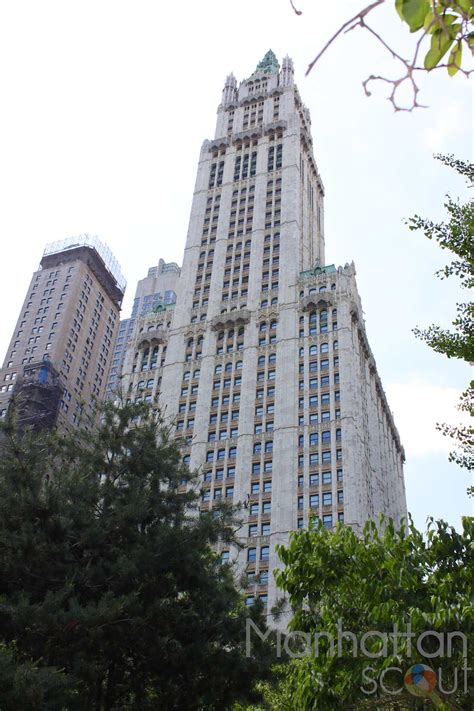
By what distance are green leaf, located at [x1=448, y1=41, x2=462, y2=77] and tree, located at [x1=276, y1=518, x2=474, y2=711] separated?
1049 centimetres

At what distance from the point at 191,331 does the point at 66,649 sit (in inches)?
2455

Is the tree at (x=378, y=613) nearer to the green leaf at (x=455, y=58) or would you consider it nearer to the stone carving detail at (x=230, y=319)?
the green leaf at (x=455, y=58)

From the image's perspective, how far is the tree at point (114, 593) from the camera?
17.2 m

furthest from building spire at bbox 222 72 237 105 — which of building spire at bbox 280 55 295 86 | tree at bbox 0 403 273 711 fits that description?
tree at bbox 0 403 273 711

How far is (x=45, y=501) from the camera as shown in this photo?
62.5ft

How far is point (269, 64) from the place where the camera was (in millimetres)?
110562

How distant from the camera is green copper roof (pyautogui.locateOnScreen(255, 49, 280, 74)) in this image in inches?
4239

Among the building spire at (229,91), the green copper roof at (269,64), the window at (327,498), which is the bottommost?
the window at (327,498)

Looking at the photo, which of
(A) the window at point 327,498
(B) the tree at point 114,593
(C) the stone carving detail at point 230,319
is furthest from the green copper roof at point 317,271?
(B) the tree at point 114,593

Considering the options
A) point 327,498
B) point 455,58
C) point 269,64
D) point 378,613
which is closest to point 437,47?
point 455,58

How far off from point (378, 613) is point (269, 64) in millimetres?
110433

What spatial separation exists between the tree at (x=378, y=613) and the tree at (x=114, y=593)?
4.31 m

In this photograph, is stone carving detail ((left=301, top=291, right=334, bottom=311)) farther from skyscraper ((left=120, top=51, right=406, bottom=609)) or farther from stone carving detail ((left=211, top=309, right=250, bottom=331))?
stone carving detail ((left=211, top=309, right=250, bottom=331))

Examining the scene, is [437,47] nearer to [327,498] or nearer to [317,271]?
[327,498]
